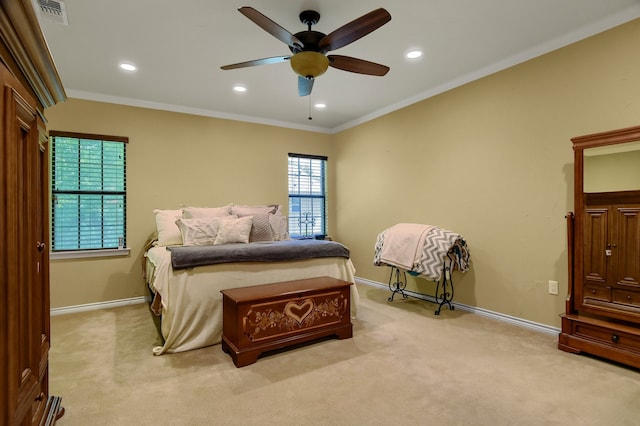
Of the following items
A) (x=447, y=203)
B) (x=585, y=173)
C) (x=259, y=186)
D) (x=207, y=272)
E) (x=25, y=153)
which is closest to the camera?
(x=25, y=153)

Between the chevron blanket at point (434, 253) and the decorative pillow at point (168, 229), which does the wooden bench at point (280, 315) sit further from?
the decorative pillow at point (168, 229)

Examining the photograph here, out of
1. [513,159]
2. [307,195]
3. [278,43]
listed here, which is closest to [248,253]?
[278,43]

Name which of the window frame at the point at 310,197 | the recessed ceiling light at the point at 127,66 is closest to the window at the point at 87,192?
the recessed ceiling light at the point at 127,66

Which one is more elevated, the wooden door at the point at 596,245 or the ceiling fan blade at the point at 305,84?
the ceiling fan blade at the point at 305,84

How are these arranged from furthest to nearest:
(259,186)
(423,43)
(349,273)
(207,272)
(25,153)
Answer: (259,186), (349,273), (423,43), (207,272), (25,153)

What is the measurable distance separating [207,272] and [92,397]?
1046mm

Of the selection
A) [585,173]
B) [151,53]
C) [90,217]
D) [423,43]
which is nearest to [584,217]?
[585,173]

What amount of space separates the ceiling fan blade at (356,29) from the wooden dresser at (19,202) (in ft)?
5.08

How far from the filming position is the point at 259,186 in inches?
199

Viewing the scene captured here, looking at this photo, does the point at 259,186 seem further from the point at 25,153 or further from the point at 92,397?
the point at 25,153

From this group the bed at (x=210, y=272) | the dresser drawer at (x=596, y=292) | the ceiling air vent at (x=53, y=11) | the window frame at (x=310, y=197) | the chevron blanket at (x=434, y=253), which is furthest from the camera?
the window frame at (x=310, y=197)

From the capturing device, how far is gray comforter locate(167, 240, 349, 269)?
260 centimetres

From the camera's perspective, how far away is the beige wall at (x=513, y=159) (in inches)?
105

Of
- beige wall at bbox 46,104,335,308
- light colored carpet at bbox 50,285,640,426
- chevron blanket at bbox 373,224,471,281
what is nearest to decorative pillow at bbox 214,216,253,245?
light colored carpet at bbox 50,285,640,426
